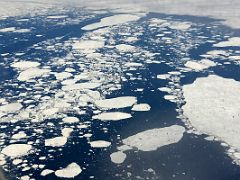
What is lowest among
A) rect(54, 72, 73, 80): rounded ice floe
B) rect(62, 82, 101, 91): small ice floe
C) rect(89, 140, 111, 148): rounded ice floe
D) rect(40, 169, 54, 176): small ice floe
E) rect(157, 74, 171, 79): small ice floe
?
rect(89, 140, 111, 148): rounded ice floe

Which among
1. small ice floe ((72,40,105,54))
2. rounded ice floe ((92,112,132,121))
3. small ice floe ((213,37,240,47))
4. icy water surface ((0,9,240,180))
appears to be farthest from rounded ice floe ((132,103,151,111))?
small ice floe ((213,37,240,47))

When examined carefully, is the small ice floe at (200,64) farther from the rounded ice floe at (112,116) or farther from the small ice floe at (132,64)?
the rounded ice floe at (112,116)

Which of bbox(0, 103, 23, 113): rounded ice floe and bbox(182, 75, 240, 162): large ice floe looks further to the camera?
bbox(0, 103, 23, 113): rounded ice floe

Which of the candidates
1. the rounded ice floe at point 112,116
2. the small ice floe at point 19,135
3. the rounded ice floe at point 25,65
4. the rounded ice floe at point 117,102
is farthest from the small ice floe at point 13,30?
the small ice floe at point 19,135

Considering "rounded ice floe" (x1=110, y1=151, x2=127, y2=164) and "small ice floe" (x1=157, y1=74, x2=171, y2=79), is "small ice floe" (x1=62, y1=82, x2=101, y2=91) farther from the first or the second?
"rounded ice floe" (x1=110, y1=151, x2=127, y2=164)

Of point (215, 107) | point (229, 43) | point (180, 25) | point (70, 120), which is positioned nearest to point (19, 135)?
point (70, 120)

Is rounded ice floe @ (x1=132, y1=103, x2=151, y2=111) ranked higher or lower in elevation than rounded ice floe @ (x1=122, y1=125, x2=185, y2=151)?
higher

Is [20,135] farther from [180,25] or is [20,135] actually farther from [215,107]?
[180,25]
